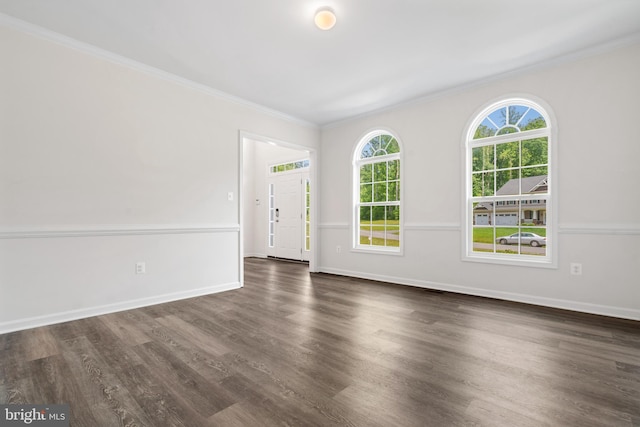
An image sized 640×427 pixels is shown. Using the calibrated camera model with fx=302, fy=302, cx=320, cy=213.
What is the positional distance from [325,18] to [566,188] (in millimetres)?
3059

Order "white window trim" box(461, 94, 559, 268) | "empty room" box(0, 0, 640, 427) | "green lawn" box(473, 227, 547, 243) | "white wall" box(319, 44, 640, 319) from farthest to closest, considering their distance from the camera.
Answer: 1. "green lawn" box(473, 227, 547, 243)
2. "white window trim" box(461, 94, 559, 268)
3. "white wall" box(319, 44, 640, 319)
4. "empty room" box(0, 0, 640, 427)

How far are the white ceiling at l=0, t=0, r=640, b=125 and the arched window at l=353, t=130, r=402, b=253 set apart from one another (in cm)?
119

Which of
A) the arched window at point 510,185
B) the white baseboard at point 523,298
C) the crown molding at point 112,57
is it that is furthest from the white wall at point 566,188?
the crown molding at point 112,57

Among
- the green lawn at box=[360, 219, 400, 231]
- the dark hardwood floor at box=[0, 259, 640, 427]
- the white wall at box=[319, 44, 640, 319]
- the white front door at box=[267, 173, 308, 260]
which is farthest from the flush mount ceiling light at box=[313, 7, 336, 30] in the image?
the white front door at box=[267, 173, 308, 260]

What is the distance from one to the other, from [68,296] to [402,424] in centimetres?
317

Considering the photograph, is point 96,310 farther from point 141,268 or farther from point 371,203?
point 371,203

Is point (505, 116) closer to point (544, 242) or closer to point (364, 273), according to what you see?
point (544, 242)

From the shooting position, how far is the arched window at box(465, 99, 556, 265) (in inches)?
138

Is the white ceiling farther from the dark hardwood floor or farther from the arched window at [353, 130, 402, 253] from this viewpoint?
the dark hardwood floor

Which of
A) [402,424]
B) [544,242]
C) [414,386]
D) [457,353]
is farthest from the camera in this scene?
[544,242]

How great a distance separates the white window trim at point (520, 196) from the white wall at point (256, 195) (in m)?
4.68

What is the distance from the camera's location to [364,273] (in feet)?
16.5

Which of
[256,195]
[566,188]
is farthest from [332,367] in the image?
[256,195]

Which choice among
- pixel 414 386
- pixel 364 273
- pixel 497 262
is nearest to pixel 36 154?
pixel 414 386
